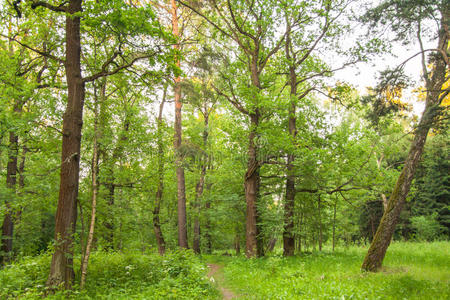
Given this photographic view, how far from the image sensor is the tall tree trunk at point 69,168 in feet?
22.2

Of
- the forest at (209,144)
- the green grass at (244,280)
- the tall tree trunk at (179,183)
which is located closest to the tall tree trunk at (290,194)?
the forest at (209,144)

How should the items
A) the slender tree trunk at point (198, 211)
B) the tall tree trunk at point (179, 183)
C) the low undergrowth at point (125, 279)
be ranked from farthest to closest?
the slender tree trunk at point (198, 211), the tall tree trunk at point (179, 183), the low undergrowth at point (125, 279)

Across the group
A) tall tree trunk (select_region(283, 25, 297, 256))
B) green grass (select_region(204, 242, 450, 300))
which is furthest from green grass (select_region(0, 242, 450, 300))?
tall tree trunk (select_region(283, 25, 297, 256))

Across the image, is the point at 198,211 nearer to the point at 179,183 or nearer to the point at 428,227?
the point at 179,183

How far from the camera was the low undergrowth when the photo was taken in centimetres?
650

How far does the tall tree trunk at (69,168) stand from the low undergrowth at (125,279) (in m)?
0.50

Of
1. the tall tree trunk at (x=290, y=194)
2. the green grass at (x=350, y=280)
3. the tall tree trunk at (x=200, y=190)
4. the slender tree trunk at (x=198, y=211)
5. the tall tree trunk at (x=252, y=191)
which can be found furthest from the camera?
the slender tree trunk at (x=198, y=211)

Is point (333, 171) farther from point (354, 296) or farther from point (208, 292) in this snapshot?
point (208, 292)

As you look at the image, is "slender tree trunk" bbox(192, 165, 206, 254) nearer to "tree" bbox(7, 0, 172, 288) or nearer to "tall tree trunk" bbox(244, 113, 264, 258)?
"tall tree trunk" bbox(244, 113, 264, 258)

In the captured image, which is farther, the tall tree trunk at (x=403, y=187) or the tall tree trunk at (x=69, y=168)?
the tall tree trunk at (x=403, y=187)

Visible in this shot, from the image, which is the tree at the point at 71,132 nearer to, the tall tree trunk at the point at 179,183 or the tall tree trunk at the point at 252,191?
the tall tree trunk at the point at 252,191

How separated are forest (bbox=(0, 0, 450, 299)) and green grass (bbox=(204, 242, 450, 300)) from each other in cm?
6

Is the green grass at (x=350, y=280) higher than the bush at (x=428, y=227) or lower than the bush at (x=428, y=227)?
higher

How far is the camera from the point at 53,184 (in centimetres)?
992
